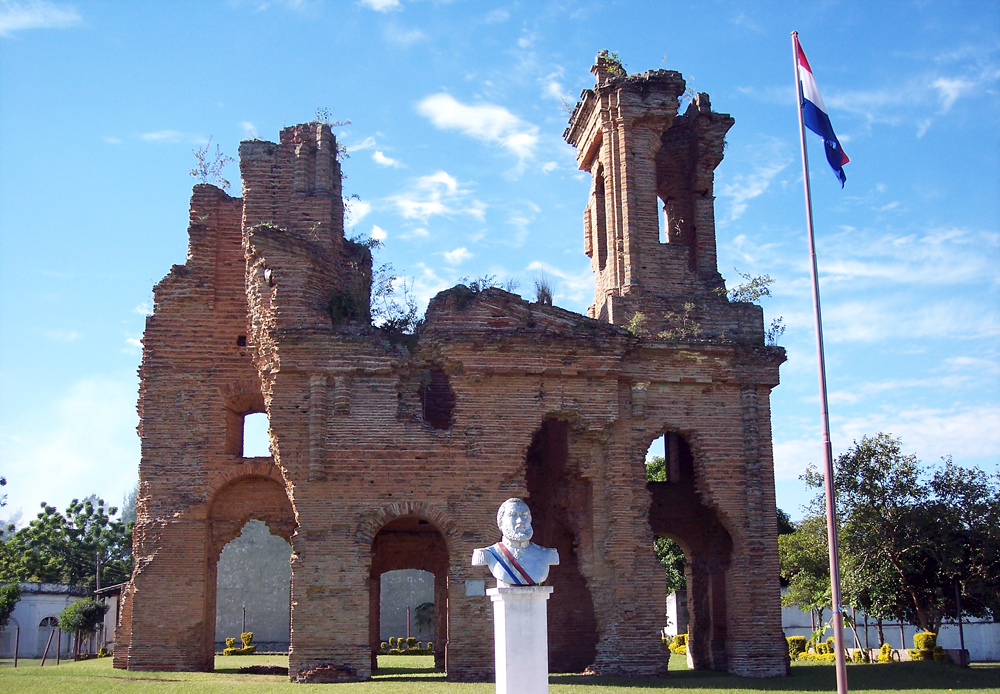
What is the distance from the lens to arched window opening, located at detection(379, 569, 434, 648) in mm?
38156

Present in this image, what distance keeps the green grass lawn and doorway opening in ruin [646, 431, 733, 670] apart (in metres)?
0.98

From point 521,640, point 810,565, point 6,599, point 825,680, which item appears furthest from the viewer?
point 6,599

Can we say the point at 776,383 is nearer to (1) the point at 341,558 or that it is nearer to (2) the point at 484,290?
(2) the point at 484,290

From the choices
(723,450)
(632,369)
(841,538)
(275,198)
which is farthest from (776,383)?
(275,198)

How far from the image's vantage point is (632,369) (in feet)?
59.4

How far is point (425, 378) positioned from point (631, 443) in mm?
3867

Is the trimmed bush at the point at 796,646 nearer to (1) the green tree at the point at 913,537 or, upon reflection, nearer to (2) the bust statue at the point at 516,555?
(1) the green tree at the point at 913,537

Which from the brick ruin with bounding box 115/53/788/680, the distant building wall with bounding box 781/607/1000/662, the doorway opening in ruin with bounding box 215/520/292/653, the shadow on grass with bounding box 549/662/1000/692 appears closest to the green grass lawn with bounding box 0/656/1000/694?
the shadow on grass with bounding box 549/662/1000/692

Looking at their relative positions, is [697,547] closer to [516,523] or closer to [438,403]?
[438,403]

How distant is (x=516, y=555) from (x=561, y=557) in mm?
12107

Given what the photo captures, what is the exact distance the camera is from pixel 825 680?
1681 centimetres

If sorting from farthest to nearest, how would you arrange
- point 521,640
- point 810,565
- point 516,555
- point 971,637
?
1. point 971,637
2. point 810,565
3. point 516,555
4. point 521,640

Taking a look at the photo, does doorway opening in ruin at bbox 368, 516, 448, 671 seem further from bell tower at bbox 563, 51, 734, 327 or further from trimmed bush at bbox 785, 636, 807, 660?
trimmed bush at bbox 785, 636, 807, 660

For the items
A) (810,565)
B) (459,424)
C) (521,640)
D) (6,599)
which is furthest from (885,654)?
(6,599)
